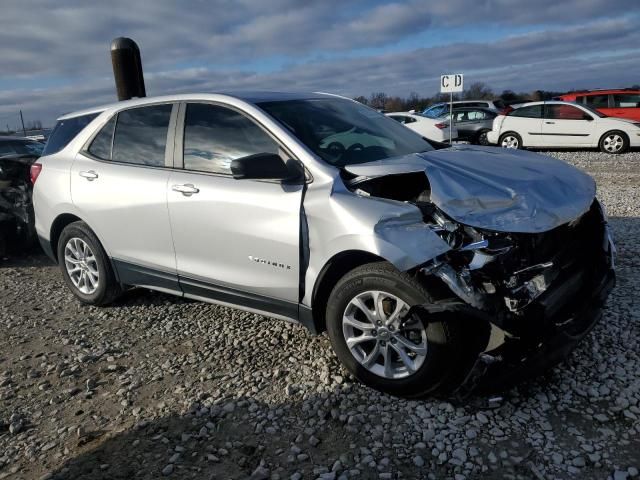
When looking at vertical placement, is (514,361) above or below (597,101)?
below

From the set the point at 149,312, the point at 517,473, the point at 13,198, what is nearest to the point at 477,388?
the point at 517,473

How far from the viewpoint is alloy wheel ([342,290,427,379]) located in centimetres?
296

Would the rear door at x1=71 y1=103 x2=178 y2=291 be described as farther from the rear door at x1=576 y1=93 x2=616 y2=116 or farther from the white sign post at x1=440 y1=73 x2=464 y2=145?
the rear door at x1=576 y1=93 x2=616 y2=116

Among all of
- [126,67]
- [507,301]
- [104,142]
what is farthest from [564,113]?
[507,301]

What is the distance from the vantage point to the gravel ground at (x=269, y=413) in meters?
2.59

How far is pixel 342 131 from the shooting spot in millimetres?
3766

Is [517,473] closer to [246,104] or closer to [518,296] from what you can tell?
[518,296]

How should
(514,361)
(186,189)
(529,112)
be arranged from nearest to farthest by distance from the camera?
(514,361), (186,189), (529,112)

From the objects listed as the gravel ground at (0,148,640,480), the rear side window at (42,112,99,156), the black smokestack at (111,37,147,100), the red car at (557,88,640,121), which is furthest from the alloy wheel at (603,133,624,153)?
the rear side window at (42,112,99,156)

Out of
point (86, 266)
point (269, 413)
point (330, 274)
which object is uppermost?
point (330, 274)

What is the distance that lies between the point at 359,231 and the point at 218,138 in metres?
1.41

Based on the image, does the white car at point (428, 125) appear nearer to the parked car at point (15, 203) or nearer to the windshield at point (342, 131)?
the parked car at point (15, 203)

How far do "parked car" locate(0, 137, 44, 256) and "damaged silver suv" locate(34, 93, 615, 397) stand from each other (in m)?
2.55

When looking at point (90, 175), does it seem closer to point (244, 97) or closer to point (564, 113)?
point (244, 97)
